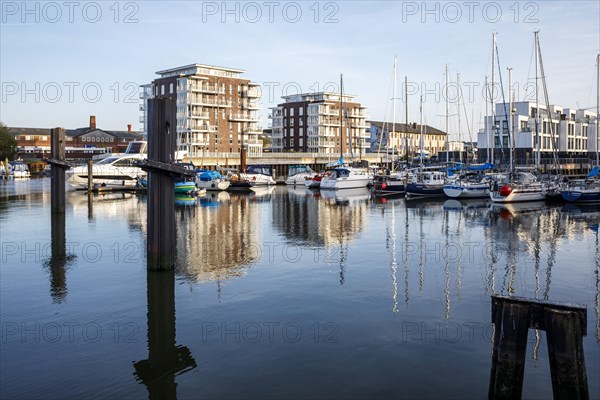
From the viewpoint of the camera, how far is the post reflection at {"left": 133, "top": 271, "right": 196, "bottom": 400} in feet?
29.6

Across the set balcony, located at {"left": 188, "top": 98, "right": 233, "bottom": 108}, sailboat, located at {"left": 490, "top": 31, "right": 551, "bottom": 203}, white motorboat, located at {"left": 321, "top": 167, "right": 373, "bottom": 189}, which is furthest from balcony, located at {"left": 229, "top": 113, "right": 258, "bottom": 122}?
sailboat, located at {"left": 490, "top": 31, "right": 551, "bottom": 203}

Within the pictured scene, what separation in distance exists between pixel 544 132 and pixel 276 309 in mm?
110165

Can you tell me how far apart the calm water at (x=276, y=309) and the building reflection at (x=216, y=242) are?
0.13 meters

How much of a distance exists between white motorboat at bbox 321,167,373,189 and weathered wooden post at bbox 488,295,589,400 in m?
56.2

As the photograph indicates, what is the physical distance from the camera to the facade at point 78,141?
13088 centimetres

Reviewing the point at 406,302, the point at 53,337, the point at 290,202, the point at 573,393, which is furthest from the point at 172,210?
the point at 290,202

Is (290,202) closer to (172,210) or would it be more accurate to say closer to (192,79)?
(172,210)

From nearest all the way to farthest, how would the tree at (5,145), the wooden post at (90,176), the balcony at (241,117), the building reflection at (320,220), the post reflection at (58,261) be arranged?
1. the post reflection at (58,261)
2. the building reflection at (320,220)
3. the wooden post at (90,176)
4. the balcony at (241,117)
5. the tree at (5,145)

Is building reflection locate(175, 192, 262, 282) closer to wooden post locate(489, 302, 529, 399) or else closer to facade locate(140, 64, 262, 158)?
wooden post locate(489, 302, 529, 399)

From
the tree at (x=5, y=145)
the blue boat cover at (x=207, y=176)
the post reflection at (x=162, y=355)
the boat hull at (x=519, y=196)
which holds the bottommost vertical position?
the post reflection at (x=162, y=355)

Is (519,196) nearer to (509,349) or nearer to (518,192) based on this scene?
(518,192)

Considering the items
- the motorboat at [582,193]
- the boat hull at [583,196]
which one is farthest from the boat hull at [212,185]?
the boat hull at [583,196]

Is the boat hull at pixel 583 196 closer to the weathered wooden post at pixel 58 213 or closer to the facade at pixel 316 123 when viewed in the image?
the weathered wooden post at pixel 58 213

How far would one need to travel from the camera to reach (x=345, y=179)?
213ft
